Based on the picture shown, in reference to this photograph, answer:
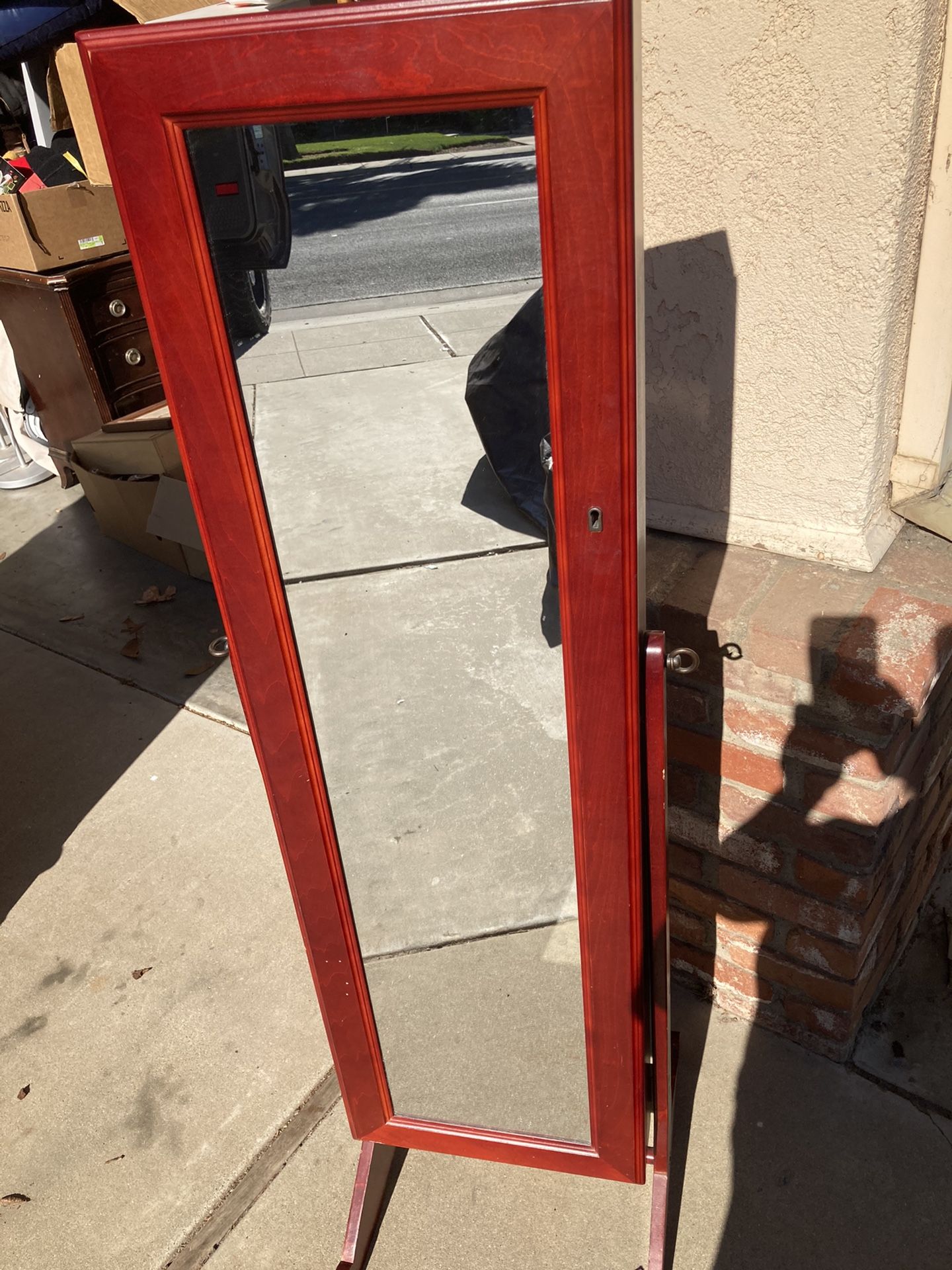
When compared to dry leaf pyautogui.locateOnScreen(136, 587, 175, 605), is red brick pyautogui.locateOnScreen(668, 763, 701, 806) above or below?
above

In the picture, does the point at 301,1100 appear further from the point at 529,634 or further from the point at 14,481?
the point at 14,481

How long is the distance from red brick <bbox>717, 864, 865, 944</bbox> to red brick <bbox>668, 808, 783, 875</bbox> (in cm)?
3

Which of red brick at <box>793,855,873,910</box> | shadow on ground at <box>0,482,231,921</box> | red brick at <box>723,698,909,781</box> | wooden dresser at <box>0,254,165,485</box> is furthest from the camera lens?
wooden dresser at <box>0,254,165,485</box>

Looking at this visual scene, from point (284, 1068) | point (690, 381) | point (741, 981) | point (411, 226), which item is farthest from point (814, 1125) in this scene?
point (411, 226)

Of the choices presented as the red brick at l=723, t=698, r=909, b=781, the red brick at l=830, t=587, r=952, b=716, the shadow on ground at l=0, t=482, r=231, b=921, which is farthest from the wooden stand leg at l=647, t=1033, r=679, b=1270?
the shadow on ground at l=0, t=482, r=231, b=921

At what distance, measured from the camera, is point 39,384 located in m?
5.15

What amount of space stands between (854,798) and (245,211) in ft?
4.58

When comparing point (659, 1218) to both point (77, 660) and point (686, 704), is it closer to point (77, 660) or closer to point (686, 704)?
point (686, 704)

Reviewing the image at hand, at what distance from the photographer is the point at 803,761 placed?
72.2 inches

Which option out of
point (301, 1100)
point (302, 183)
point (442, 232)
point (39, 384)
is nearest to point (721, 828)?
point (301, 1100)

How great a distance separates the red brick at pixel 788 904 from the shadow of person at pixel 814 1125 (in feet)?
0.10

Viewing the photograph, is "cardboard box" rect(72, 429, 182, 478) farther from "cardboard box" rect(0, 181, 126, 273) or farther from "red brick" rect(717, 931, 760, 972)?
"red brick" rect(717, 931, 760, 972)

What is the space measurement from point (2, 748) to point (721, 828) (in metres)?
2.62

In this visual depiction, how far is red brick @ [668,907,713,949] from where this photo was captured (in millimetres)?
2252
